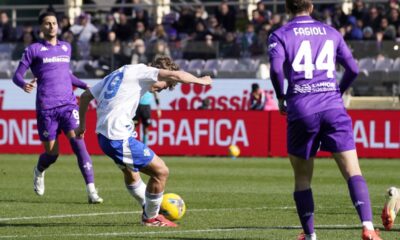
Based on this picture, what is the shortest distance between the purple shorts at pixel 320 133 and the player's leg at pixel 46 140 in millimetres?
6218

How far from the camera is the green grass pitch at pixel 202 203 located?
11.5 meters

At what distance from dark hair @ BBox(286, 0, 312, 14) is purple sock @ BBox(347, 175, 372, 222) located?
163 centimetres

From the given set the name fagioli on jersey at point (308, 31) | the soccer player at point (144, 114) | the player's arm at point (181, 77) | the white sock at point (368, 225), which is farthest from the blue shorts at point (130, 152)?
the soccer player at point (144, 114)

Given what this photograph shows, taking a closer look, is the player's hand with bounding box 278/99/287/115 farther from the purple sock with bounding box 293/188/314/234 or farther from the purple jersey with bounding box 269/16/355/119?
the purple sock with bounding box 293/188/314/234

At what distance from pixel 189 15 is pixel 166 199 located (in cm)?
2104

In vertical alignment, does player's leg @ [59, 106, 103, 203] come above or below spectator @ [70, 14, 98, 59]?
above

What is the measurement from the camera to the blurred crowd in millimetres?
30344

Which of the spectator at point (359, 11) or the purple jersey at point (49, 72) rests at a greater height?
the purple jersey at point (49, 72)

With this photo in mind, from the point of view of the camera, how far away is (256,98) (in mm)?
28219

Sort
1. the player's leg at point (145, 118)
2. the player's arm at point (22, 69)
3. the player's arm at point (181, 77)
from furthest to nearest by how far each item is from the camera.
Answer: the player's leg at point (145, 118) → the player's arm at point (22, 69) → the player's arm at point (181, 77)

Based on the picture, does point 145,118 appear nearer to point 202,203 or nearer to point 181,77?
point 202,203

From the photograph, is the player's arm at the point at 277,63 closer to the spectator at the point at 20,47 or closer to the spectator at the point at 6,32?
the spectator at the point at 20,47

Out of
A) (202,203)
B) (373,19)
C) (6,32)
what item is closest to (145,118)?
(373,19)

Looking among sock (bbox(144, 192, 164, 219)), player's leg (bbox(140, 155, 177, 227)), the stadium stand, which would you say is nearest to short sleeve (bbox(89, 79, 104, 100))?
player's leg (bbox(140, 155, 177, 227))
